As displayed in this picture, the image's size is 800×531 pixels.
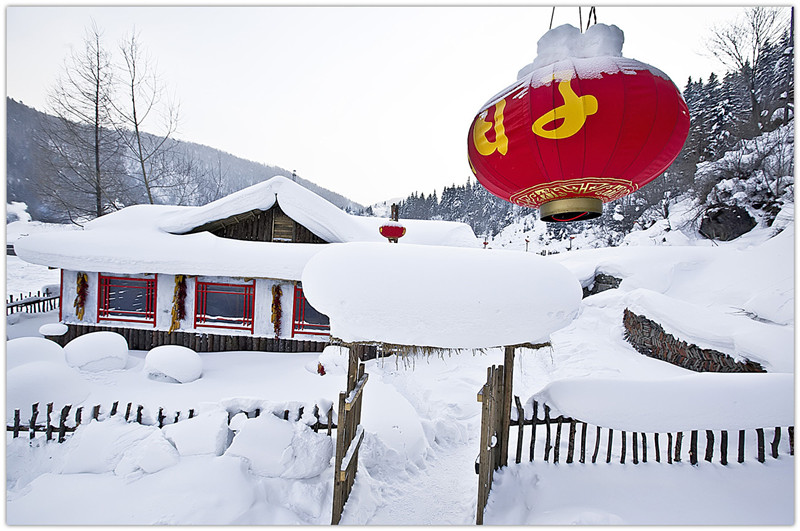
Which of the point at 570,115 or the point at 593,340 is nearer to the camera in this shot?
the point at 570,115

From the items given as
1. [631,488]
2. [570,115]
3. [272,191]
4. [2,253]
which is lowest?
[631,488]

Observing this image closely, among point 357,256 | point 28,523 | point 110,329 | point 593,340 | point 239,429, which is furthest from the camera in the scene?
point 593,340

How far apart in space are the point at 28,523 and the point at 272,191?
22.9 ft

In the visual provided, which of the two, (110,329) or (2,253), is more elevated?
(2,253)

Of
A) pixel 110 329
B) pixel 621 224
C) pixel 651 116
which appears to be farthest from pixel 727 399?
pixel 621 224

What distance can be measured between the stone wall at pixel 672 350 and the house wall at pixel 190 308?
30.2 feet

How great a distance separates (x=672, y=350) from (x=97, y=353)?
45.5 ft

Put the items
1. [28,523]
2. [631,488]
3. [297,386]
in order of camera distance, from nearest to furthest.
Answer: [28,523] → [631,488] → [297,386]

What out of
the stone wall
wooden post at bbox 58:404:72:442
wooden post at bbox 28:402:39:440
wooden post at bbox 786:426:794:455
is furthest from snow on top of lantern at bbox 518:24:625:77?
the stone wall

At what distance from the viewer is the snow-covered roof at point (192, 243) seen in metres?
7.46

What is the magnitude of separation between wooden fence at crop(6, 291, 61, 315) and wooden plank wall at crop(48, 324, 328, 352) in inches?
166

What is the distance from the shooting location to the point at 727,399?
390 centimetres

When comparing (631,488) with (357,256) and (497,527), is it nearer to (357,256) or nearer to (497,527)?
(497,527)

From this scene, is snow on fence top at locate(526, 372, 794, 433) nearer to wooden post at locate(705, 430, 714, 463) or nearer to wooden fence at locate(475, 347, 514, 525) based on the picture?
wooden post at locate(705, 430, 714, 463)
